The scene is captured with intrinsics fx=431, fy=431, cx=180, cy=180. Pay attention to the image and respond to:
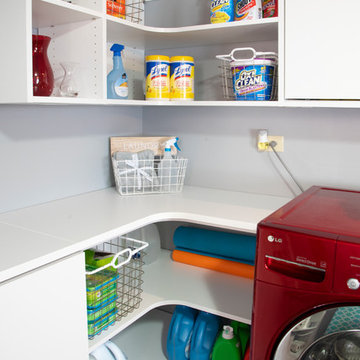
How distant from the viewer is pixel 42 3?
1471mm

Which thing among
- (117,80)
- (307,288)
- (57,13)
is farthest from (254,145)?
(57,13)

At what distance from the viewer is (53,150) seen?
6.31 ft

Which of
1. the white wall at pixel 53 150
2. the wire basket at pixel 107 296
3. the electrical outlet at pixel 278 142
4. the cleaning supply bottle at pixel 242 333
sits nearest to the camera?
the wire basket at pixel 107 296

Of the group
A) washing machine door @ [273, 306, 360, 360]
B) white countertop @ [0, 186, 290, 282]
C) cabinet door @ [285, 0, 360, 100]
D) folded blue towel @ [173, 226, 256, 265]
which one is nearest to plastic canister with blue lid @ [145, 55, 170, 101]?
white countertop @ [0, 186, 290, 282]

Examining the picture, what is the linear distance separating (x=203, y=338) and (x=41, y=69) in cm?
136

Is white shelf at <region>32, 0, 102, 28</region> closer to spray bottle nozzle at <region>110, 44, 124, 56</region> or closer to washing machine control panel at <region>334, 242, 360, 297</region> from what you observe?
spray bottle nozzle at <region>110, 44, 124, 56</region>

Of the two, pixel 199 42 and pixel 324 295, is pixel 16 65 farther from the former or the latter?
pixel 324 295

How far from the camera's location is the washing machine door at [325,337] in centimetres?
126

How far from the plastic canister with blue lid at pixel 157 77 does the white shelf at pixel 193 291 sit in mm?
870

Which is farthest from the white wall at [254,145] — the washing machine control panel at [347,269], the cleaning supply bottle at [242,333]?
the washing machine control panel at [347,269]

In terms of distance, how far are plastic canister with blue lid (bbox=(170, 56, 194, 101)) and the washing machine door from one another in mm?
1138

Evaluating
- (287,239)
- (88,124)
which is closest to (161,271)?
(88,124)

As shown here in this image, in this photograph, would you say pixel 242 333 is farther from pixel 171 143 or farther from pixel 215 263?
pixel 171 143

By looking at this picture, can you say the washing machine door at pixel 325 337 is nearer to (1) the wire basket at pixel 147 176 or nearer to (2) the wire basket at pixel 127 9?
(1) the wire basket at pixel 147 176
